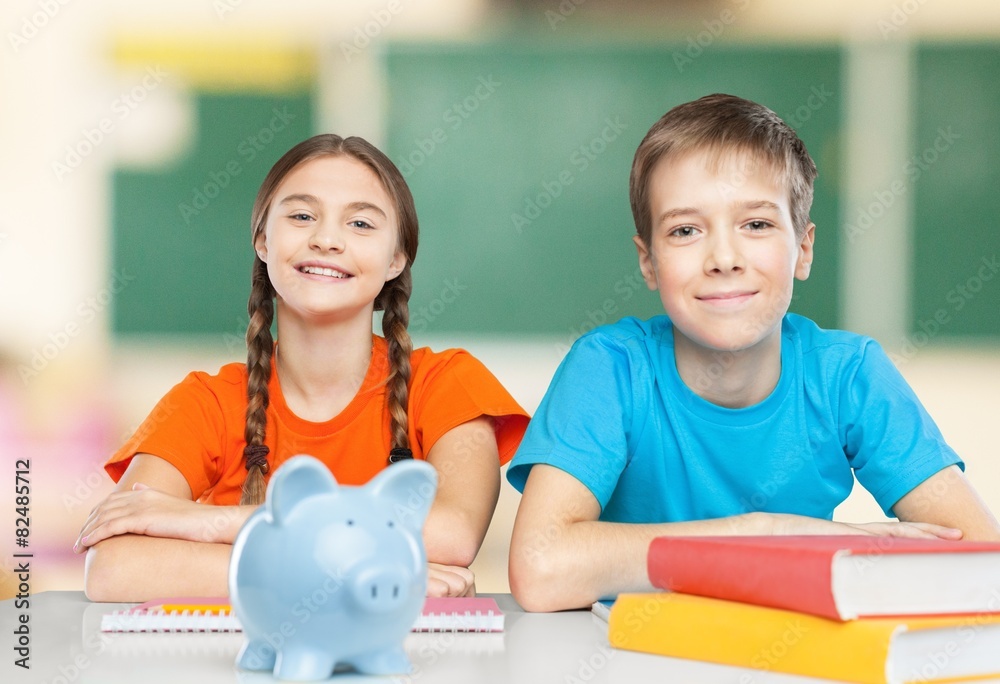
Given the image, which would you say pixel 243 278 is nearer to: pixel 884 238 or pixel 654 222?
pixel 884 238

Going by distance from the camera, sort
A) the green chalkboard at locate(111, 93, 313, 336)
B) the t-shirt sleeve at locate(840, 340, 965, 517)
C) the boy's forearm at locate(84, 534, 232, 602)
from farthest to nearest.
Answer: the green chalkboard at locate(111, 93, 313, 336)
the t-shirt sleeve at locate(840, 340, 965, 517)
the boy's forearm at locate(84, 534, 232, 602)

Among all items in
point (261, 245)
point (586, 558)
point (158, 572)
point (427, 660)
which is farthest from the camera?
point (261, 245)

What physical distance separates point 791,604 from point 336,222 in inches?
39.8

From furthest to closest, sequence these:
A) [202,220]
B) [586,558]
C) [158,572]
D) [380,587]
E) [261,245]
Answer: [202,220]
[261,245]
[158,572]
[586,558]
[380,587]

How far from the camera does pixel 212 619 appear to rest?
92 centimetres

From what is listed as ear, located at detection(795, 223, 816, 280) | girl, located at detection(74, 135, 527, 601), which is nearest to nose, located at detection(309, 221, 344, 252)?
girl, located at detection(74, 135, 527, 601)

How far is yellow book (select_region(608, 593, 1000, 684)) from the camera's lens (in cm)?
69

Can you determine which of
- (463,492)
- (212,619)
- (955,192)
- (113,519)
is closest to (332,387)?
(463,492)

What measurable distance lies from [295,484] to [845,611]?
14.3 inches

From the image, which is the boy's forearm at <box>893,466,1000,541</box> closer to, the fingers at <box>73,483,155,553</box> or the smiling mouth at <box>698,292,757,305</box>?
the smiling mouth at <box>698,292,757,305</box>

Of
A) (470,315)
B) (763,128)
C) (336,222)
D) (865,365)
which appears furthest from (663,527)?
(470,315)

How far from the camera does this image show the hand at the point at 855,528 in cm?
114

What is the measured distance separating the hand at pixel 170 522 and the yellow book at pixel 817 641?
2.03 feet

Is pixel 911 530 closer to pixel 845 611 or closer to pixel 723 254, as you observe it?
pixel 723 254
